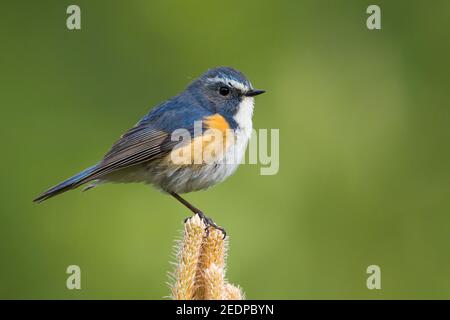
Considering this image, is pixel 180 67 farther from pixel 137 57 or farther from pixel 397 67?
pixel 397 67

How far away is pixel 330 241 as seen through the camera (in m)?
5.53

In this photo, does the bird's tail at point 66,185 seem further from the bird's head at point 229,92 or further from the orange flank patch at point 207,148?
the bird's head at point 229,92

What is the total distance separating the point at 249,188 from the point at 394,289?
1272 millimetres

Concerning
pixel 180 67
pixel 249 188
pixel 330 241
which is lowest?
pixel 330 241

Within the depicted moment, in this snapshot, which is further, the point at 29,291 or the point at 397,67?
the point at 397,67

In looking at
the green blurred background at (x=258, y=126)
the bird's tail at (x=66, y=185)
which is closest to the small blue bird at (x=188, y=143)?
the bird's tail at (x=66, y=185)

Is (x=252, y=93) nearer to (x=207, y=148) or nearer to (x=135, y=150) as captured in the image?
(x=207, y=148)

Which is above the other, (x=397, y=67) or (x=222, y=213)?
(x=397, y=67)

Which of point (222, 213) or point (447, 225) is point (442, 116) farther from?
point (222, 213)

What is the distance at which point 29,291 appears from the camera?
17.4 ft
